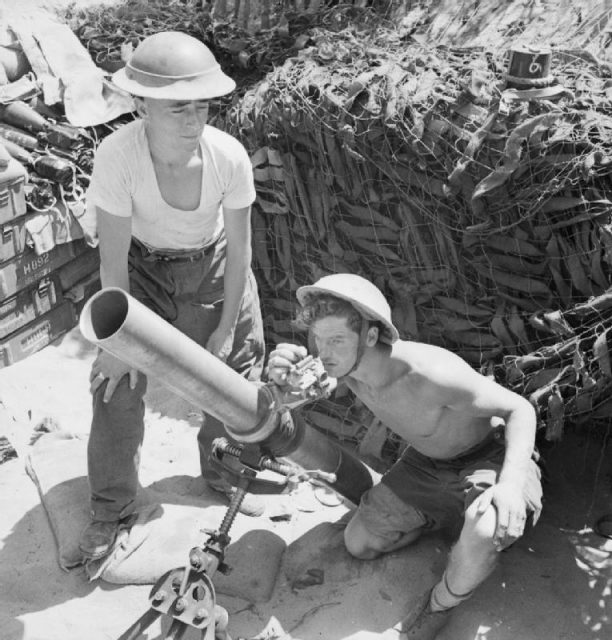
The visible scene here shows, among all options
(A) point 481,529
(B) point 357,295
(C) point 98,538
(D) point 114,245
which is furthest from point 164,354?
(C) point 98,538

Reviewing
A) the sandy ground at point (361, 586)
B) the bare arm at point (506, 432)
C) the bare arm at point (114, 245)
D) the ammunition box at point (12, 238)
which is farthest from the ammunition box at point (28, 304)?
the bare arm at point (506, 432)

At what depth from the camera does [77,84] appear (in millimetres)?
6188

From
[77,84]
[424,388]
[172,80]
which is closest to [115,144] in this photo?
[172,80]

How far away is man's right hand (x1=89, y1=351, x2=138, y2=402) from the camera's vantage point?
12.1 feet

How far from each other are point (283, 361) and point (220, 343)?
892mm

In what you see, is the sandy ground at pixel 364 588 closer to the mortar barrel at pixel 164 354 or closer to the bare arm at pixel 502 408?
the bare arm at pixel 502 408

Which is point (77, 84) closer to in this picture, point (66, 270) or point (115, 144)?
point (66, 270)

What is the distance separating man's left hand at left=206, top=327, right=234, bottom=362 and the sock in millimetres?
1270

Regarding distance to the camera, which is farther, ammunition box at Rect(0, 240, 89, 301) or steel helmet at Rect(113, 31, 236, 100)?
ammunition box at Rect(0, 240, 89, 301)

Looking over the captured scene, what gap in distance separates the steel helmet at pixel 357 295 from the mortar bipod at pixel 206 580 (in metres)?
0.58

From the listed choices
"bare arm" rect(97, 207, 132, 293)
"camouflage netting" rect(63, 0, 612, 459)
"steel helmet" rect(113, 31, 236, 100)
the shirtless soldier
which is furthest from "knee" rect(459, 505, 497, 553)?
"steel helmet" rect(113, 31, 236, 100)

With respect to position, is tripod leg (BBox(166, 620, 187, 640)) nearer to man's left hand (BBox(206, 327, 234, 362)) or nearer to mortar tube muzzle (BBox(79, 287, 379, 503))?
mortar tube muzzle (BBox(79, 287, 379, 503))

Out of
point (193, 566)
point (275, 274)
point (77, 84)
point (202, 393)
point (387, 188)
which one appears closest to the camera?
point (202, 393)

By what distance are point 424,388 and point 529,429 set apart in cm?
41
